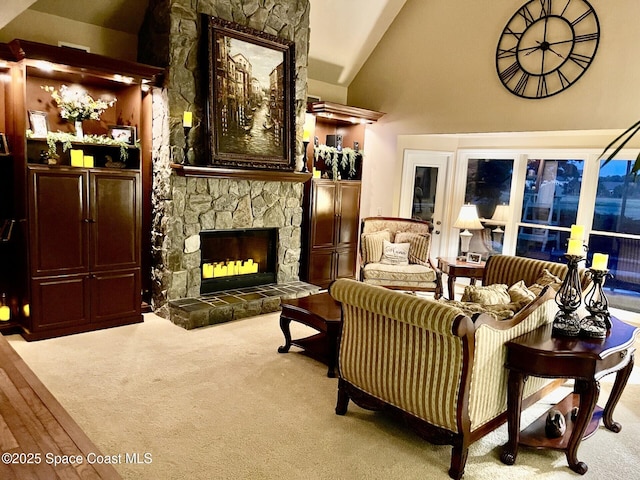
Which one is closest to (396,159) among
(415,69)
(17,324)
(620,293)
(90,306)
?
(415,69)

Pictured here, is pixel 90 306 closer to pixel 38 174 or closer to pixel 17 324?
pixel 17 324

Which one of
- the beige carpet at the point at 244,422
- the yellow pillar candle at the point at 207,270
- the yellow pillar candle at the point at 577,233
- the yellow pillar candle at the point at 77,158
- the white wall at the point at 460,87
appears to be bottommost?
the beige carpet at the point at 244,422

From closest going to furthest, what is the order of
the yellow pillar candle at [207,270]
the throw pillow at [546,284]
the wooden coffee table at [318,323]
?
the throw pillow at [546,284] < the wooden coffee table at [318,323] < the yellow pillar candle at [207,270]

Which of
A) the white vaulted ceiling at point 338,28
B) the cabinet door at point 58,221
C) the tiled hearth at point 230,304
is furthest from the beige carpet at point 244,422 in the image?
the white vaulted ceiling at point 338,28

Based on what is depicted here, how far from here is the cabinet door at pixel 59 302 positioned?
14.0ft

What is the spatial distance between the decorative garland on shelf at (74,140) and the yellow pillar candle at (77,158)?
0.07 metres

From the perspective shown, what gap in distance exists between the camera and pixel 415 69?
21.5 ft

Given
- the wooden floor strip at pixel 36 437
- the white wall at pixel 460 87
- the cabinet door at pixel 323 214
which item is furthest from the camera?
the cabinet door at pixel 323 214

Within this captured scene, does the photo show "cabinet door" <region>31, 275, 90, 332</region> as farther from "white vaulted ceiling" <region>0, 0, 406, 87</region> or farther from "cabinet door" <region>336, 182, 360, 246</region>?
"cabinet door" <region>336, 182, 360, 246</region>

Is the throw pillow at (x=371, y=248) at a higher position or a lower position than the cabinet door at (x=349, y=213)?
lower

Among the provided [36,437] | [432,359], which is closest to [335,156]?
[432,359]

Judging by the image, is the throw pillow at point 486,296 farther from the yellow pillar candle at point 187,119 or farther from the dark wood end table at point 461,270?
the yellow pillar candle at point 187,119

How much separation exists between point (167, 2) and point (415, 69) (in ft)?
Answer: 11.0

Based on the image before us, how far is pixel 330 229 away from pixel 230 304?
2076mm
